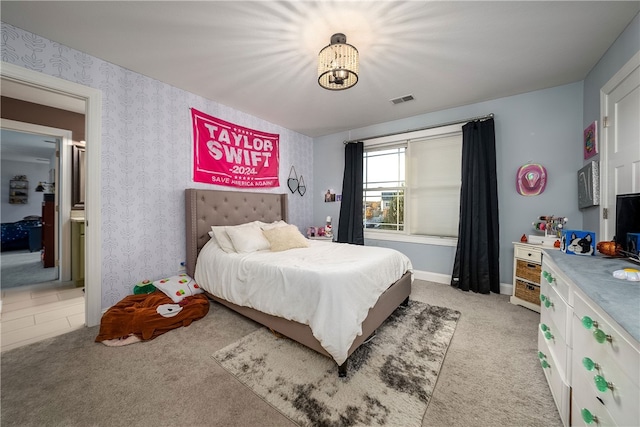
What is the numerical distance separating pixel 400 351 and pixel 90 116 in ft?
11.5

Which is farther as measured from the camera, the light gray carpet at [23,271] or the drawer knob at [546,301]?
the light gray carpet at [23,271]

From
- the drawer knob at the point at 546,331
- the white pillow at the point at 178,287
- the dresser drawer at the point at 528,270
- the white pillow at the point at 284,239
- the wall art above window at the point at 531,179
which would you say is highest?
the wall art above window at the point at 531,179

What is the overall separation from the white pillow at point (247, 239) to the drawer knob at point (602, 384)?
2.53m

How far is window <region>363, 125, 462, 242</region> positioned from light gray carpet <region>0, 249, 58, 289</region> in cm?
526

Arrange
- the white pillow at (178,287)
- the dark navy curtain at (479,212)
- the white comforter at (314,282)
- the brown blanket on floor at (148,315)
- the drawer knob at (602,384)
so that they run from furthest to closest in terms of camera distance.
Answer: the dark navy curtain at (479,212)
the white pillow at (178,287)
the brown blanket on floor at (148,315)
the white comforter at (314,282)
the drawer knob at (602,384)

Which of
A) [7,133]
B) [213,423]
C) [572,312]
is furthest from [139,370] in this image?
[7,133]

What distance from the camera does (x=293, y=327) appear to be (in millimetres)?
1845

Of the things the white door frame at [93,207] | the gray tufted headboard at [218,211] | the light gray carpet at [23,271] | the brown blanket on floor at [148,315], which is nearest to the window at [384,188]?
the gray tufted headboard at [218,211]

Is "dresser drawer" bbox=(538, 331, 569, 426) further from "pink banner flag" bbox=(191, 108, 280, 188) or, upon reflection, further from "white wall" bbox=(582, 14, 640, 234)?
"pink banner flag" bbox=(191, 108, 280, 188)

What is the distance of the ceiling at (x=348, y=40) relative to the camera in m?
1.68

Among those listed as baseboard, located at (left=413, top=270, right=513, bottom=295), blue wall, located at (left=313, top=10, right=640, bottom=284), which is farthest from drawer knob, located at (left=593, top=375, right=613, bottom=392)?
baseboard, located at (left=413, top=270, right=513, bottom=295)

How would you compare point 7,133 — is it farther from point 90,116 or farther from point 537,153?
point 537,153

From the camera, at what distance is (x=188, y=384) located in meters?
1.53

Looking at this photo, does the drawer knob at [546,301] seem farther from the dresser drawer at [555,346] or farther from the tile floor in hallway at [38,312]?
the tile floor in hallway at [38,312]
